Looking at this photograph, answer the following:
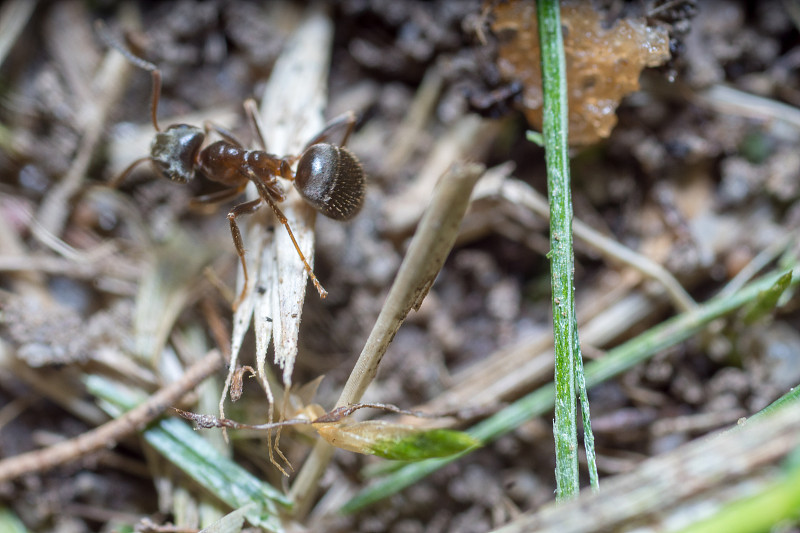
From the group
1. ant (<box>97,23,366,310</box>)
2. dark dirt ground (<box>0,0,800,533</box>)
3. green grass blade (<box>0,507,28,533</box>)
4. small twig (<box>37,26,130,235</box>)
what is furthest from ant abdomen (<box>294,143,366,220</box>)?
green grass blade (<box>0,507,28,533</box>)

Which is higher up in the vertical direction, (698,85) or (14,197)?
(698,85)

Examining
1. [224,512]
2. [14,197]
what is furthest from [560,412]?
[14,197]

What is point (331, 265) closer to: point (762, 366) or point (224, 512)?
point (224, 512)

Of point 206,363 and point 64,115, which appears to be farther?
point 64,115

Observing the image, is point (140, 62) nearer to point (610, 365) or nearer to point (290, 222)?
point (290, 222)

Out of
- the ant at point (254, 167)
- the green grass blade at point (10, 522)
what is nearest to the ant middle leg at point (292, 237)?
the ant at point (254, 167)

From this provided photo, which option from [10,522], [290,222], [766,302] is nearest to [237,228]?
[290,222]

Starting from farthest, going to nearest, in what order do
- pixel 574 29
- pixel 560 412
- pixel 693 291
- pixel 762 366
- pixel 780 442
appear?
pixel 693 291 → pixel 762 366 → pixel 574 29 → pixel 560 412 → pixel 780 442
